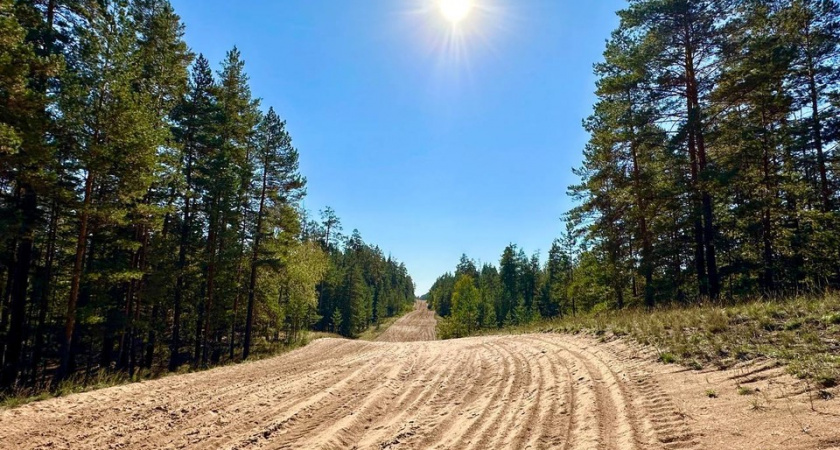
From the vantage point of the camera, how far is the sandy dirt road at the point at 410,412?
4629 mm

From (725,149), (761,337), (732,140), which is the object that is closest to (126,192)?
(761,337)

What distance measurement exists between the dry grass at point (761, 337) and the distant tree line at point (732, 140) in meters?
5.94

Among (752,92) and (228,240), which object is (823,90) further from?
(228,240)

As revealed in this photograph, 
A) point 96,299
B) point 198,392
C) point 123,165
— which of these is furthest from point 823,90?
point 96,299

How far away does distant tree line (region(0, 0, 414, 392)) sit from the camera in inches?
421

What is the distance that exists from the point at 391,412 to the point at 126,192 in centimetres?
1147

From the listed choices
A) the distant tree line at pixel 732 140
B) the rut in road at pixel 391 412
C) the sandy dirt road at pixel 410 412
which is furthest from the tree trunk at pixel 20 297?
the distant tree line at pixel 732 140

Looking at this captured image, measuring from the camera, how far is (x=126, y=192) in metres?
11.9

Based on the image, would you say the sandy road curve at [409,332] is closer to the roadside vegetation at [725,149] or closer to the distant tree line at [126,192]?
the distant tree line at [126,192]

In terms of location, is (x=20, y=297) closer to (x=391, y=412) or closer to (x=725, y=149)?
(x=391, y=412)

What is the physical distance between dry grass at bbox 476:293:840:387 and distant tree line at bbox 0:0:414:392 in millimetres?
15151

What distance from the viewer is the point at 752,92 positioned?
14.2 metres

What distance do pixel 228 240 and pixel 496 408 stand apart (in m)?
19.3

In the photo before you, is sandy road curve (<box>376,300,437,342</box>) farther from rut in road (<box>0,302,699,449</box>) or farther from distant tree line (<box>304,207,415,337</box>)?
rut in road (<box>0,302,699,449</box>)
